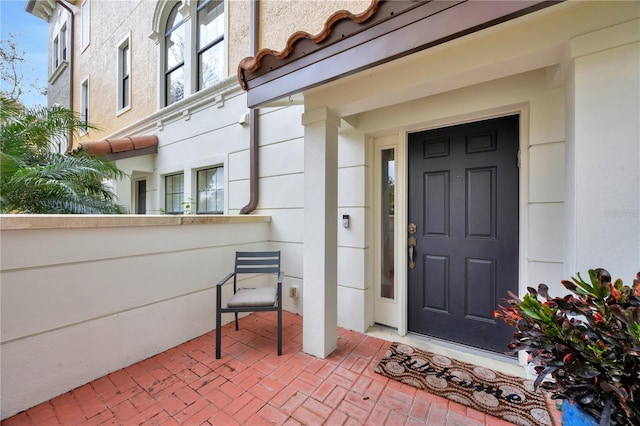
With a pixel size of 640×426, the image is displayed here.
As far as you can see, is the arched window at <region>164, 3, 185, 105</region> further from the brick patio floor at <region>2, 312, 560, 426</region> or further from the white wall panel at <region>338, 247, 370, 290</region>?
the brick patio floor at <region>2, 312, 560, 426</region>

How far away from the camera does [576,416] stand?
104 centimetres

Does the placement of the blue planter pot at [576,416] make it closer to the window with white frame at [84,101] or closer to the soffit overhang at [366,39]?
the soffit overhang at [366,39]

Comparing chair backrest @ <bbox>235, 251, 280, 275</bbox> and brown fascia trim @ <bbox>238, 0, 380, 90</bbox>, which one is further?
chair backrest @ <bbox>235, 251, 280, 275</bbox>

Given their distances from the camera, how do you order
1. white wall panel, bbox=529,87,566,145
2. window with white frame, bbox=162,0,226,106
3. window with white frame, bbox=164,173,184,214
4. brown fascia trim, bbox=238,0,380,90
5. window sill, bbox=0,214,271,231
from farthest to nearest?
window with white frame, bbox=164,173,184,214 < window with white frame, bbox=162,0,226,106 < white wall panel, bbox=529,87,566,145 < window sill, bbox=0,214,271,231 < brown fascia trim, bbox=238,0,380,90

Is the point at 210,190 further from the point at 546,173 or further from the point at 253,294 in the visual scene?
the point at 546,173

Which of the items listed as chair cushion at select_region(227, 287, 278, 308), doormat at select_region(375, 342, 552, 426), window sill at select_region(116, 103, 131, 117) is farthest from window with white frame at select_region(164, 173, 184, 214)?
doormat at select_region(375, 342, 552, 426)

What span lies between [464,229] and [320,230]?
4.52ft

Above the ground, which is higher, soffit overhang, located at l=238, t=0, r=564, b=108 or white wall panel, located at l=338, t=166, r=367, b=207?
soffit overhang, located at l=238, t=0, r=564, b=108

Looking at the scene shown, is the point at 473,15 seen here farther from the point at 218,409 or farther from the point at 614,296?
the point at 218,409

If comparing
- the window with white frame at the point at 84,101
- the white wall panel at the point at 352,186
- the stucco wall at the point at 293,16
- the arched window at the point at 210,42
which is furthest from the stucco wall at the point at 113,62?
the white wall panel at the point at 352,186

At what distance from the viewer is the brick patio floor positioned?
1563mm

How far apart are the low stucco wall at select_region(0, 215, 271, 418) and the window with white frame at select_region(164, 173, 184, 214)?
2791mm

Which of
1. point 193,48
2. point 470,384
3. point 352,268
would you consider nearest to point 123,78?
point 193,48

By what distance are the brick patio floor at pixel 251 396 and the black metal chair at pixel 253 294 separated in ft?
0.89
